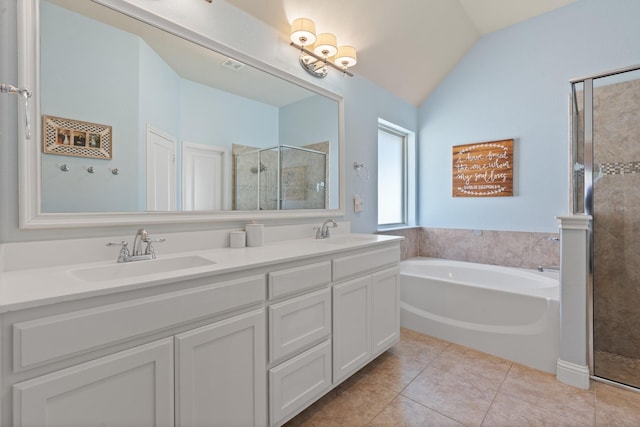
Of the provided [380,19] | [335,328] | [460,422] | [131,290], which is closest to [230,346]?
[131,290]

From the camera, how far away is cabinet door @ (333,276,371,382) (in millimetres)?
1609

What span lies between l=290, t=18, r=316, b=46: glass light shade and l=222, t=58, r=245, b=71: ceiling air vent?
41 cm

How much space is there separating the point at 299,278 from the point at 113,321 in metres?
0.74

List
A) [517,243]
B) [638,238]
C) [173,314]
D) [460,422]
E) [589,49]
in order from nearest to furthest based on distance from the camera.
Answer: [173,314] → [460,422] → [638,238] → [589,49] → [517,243]

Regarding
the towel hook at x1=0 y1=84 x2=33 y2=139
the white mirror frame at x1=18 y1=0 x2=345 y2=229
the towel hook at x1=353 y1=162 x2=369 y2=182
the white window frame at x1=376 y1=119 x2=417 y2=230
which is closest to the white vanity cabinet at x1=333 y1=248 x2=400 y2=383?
the towel hook at x1=353 y1=162 x2=369 y2=182

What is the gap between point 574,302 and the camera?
180 cm

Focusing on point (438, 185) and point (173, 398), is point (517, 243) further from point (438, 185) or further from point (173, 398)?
point (173, 398)

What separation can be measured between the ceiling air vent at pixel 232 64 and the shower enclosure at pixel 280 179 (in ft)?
1.62

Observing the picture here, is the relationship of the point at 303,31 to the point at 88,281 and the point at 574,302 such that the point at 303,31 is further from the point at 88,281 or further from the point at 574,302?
the point at 574,302

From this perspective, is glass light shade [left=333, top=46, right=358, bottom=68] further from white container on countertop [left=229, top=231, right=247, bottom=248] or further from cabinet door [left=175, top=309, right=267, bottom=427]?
cabinet door [left=175, top=309, right=267, bottom=427]

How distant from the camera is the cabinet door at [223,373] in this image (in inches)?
39.8

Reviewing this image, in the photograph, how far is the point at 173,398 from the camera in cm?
98

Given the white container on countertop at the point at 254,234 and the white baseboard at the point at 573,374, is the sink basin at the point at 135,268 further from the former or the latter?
the white baseboard at the point at 573,374

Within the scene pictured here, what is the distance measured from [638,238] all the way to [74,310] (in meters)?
3.23
